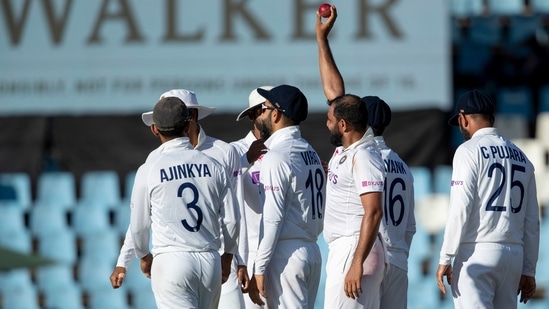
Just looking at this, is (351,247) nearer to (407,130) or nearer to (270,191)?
(270,191)

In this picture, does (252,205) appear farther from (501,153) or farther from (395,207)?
(501,153)

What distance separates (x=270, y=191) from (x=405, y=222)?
0.74 metres

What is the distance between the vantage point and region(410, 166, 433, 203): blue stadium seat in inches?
455

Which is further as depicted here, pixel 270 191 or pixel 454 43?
pixel 454 43

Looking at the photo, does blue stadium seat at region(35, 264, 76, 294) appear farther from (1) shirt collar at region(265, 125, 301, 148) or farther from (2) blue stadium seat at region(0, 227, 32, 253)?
(1) shirt collar at region(265, 125, 301, 148)

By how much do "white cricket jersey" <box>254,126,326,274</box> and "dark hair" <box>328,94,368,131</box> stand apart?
1.15 feet

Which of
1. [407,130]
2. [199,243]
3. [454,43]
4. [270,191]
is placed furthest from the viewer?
[454,43]

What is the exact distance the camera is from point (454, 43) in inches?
507

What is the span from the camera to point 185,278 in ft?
17.7

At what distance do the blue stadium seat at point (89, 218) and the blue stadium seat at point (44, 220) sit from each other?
0.14 meters

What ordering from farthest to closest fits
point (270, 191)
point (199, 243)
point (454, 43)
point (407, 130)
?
1. point (454, 43)
2. point (407, 130)
3. point (270, 191)
4. point (199, 243)

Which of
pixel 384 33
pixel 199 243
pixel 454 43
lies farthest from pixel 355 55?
pixel 199 243

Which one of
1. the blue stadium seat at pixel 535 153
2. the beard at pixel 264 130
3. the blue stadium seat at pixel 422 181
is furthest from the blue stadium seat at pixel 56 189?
the beard at pixel 264 130

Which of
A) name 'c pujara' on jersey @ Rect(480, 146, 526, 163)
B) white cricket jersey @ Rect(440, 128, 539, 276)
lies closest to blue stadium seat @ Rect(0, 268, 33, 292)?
white cricket jersey @ Rect(440, 128, 539, 276)
